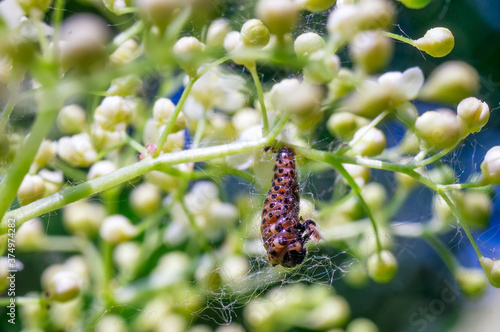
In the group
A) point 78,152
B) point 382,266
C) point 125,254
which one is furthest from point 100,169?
point 382,266

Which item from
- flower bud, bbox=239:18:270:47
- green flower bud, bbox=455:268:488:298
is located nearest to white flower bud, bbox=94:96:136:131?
flower bud, bbox=239:18:270:47

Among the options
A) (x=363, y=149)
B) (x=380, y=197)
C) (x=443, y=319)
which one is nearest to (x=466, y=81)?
(x=363, y=149)

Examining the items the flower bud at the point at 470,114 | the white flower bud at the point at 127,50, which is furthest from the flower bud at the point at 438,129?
the white flower bud at the point at 127,50

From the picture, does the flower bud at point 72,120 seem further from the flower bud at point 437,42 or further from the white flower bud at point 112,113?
the flower bud at point 437,42

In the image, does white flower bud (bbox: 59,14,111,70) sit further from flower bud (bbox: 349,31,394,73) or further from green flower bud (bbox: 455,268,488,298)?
green flower bud (bbox: 455,268,488,298)

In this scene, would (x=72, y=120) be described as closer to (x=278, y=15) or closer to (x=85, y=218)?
(x=85, y=218)

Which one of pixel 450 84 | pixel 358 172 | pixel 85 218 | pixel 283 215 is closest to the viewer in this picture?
pixel 450 84
